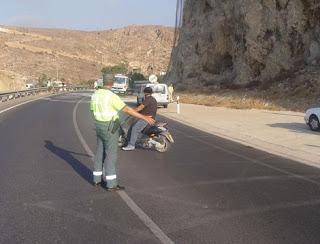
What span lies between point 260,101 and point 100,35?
146 metres

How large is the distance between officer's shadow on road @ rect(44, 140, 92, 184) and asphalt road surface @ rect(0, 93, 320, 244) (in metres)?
0.02

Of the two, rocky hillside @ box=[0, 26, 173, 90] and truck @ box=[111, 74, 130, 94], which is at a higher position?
rocky hillside @ box=[0, 26, 173, 90]

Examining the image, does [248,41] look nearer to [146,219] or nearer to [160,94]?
[160,94]

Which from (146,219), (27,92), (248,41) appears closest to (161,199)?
(146,219)

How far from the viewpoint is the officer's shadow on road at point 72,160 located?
35.7 ft

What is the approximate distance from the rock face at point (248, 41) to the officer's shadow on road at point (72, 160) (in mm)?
28865

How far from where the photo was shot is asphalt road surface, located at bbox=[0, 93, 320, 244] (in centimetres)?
674

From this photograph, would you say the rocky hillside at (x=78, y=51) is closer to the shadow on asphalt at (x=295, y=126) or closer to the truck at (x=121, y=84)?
the truck at (x=121, y=84)

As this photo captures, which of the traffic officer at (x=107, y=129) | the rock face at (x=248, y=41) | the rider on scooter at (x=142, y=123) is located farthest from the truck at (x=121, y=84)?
the traffic officer at (x=107, y=129)

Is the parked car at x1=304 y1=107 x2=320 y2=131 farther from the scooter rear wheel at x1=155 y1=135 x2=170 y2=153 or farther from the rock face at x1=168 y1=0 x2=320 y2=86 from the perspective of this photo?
the rock face at x1=168 y1=0 x2=320 y2=86

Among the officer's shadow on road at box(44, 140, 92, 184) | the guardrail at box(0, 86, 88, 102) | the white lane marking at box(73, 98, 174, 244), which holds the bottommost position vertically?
the guardrail at box(0, 86, 88, 102)

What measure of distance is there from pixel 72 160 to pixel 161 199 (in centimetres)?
458

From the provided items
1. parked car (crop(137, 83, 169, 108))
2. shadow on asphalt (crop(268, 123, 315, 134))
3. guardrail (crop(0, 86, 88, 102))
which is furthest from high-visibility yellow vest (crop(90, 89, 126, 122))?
guardrail (crop(0, 86, 88, 102))

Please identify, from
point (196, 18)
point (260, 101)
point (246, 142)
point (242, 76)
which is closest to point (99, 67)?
point (196, 18)
